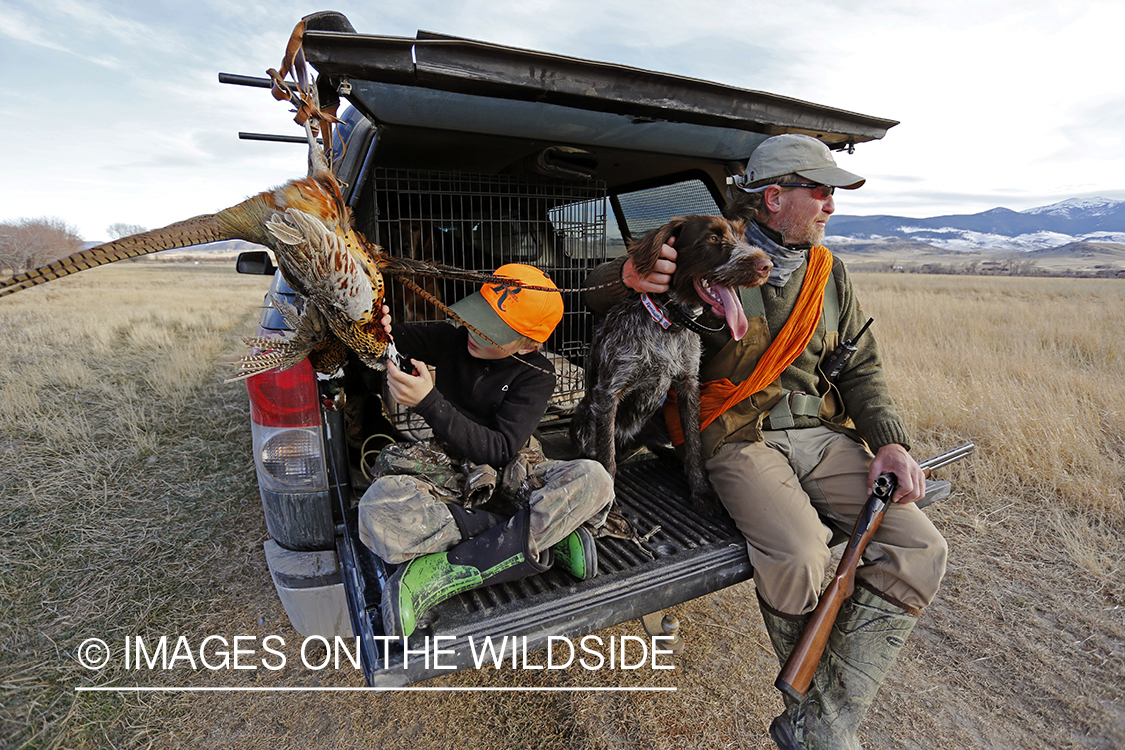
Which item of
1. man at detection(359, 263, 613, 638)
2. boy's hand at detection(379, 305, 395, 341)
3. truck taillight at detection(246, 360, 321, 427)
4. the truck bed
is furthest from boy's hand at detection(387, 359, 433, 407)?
the truck bed

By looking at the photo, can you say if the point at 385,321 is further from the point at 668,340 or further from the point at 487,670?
the point at 487,670

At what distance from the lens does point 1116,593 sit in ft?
10.3

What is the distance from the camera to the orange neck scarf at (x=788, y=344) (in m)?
2.63

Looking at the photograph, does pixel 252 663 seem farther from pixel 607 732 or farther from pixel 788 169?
pixel 788 169

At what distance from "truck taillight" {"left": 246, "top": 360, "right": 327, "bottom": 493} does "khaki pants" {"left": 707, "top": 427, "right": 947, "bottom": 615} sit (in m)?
1.78

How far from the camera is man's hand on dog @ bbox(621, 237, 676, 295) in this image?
2.46 meters

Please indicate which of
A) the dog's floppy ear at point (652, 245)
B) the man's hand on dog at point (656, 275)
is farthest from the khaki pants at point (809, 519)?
the dog's floppy ear at point (652, 245)

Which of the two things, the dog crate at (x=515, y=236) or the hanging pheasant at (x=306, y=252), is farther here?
the dog crate at (x=515, y=236)

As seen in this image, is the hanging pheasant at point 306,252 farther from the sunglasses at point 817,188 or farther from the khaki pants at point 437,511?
the sunglasses at point 817,188

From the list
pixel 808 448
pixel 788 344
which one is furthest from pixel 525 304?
pixel 808 448

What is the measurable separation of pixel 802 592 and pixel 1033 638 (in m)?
1.68

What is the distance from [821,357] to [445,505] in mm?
1979

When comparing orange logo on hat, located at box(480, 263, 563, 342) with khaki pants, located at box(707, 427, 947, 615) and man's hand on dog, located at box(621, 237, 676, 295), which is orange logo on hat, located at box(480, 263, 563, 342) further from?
khaki pants, located at box(707, 427, 947, 615)

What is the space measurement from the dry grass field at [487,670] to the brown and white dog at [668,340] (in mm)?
1041
